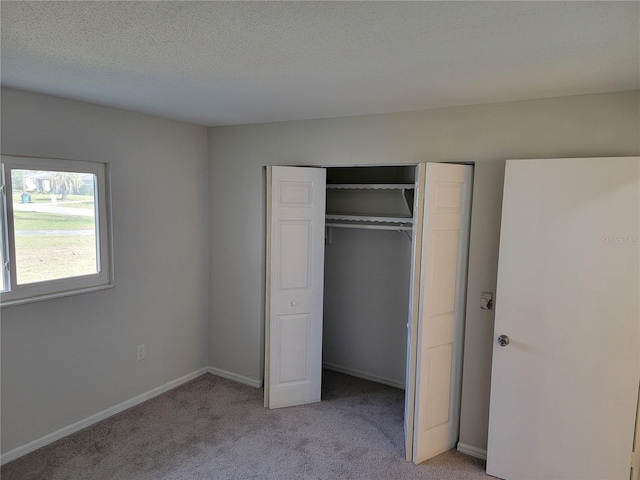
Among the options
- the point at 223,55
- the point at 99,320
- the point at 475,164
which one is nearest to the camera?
the point at 223,55

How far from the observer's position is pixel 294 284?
11.2 ft

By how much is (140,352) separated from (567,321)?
10.5 feet

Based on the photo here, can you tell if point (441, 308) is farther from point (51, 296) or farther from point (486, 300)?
point (51, 296)

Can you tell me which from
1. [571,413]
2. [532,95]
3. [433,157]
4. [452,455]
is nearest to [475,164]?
[433,157]

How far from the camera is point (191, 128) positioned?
3768 millimetres

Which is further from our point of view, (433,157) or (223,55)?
(433,157)

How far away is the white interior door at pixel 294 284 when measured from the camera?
3.29 metres

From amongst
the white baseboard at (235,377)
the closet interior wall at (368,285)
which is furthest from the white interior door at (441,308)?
the white baseboard at (235,377)

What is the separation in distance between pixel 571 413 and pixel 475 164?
1.63m

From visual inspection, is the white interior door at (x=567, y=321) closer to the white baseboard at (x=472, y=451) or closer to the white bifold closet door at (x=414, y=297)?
the white baseboard at (x=472, y=451)

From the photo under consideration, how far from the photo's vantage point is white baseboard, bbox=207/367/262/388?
3.87 meters

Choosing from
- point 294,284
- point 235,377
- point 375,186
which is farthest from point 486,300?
point 235,377

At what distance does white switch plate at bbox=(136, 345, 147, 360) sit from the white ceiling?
2.02 meters

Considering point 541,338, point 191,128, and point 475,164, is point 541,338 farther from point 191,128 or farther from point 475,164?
point 191,128
